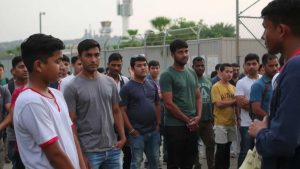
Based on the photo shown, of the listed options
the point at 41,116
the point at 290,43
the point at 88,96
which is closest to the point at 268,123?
the point at 290,43

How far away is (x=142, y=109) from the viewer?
7.03 meters

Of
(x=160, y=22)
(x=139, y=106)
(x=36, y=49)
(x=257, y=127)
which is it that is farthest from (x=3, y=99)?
(x=160, y=22)

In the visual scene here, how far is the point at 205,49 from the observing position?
14234mm

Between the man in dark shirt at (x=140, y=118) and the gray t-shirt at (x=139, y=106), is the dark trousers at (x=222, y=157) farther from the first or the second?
the gray t-shirt at (x=139, y=106)

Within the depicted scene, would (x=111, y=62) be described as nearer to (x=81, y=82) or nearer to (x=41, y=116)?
(x=81, y=82)

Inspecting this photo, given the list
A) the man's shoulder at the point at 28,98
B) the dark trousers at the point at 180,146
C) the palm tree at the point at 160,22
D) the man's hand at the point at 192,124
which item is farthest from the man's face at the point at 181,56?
the palm tree at the point at 160,22

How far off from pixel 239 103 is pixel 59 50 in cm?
485

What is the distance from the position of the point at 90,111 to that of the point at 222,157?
3592mm

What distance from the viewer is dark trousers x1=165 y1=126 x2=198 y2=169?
661 centimetres

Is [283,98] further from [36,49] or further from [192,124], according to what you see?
[192,124]

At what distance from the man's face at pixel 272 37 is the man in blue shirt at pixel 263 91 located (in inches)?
144

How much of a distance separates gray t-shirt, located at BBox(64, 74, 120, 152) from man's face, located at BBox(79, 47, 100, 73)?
0.40 feet

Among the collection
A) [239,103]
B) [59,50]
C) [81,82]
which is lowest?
[239,103]

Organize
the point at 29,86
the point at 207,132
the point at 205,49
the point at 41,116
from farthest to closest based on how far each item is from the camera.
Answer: the point at 205,49
the point at 207,132
the point at 29,86
the point at 41,116
